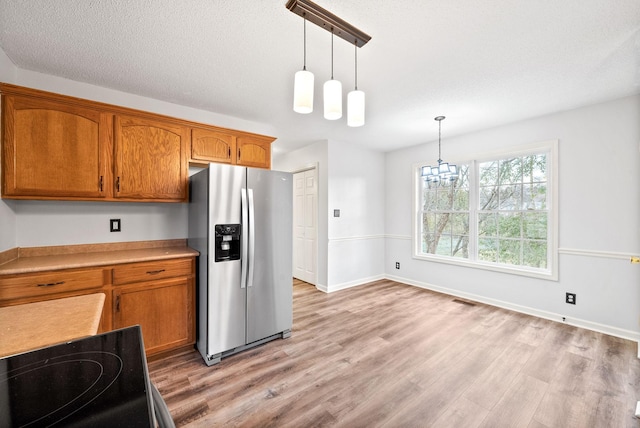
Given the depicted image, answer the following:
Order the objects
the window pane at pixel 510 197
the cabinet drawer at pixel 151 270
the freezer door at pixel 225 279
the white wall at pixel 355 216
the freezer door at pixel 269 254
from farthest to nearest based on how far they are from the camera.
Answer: the white wall at pixel 355 216 → the window pane at pixel 510 197 → the freezer door at pixel 269 254 → the freezer door at pixel 225 279 → the cabinet drawer at pixel 151 270

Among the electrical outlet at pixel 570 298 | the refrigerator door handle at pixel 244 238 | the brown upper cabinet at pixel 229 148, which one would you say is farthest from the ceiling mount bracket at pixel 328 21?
the electrical outlet at pixel 570 298

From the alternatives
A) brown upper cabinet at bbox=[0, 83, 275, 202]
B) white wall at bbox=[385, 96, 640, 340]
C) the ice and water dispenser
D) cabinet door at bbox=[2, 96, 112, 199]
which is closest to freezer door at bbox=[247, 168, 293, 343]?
the ice and water dispenser

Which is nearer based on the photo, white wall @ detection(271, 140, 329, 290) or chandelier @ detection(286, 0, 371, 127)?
chandelier @ detection(286, 0, 371, 127)

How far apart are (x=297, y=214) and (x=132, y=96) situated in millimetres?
3025

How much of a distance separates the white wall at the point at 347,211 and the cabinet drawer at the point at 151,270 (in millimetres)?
2301

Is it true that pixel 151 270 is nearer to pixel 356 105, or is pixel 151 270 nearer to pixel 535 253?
pixel 356 105

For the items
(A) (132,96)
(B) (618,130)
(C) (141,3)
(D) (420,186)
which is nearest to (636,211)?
(B) (618,130)

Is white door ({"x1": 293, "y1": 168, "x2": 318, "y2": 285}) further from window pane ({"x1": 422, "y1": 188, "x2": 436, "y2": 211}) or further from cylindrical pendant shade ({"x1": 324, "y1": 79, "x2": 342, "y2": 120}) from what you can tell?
cylindrical pendant shade ({"x1": 324, "y1": 79, "x2": 342, "y2": 120})

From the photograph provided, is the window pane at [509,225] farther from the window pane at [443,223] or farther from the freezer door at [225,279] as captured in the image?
the freezer door at [225,279]

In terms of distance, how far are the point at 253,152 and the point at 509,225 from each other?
347 centimetres

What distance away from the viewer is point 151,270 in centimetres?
224

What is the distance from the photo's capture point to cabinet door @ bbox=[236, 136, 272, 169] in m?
3.04

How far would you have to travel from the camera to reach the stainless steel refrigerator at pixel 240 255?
2293mm

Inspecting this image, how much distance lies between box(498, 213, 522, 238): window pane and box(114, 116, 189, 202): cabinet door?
3974 mm
